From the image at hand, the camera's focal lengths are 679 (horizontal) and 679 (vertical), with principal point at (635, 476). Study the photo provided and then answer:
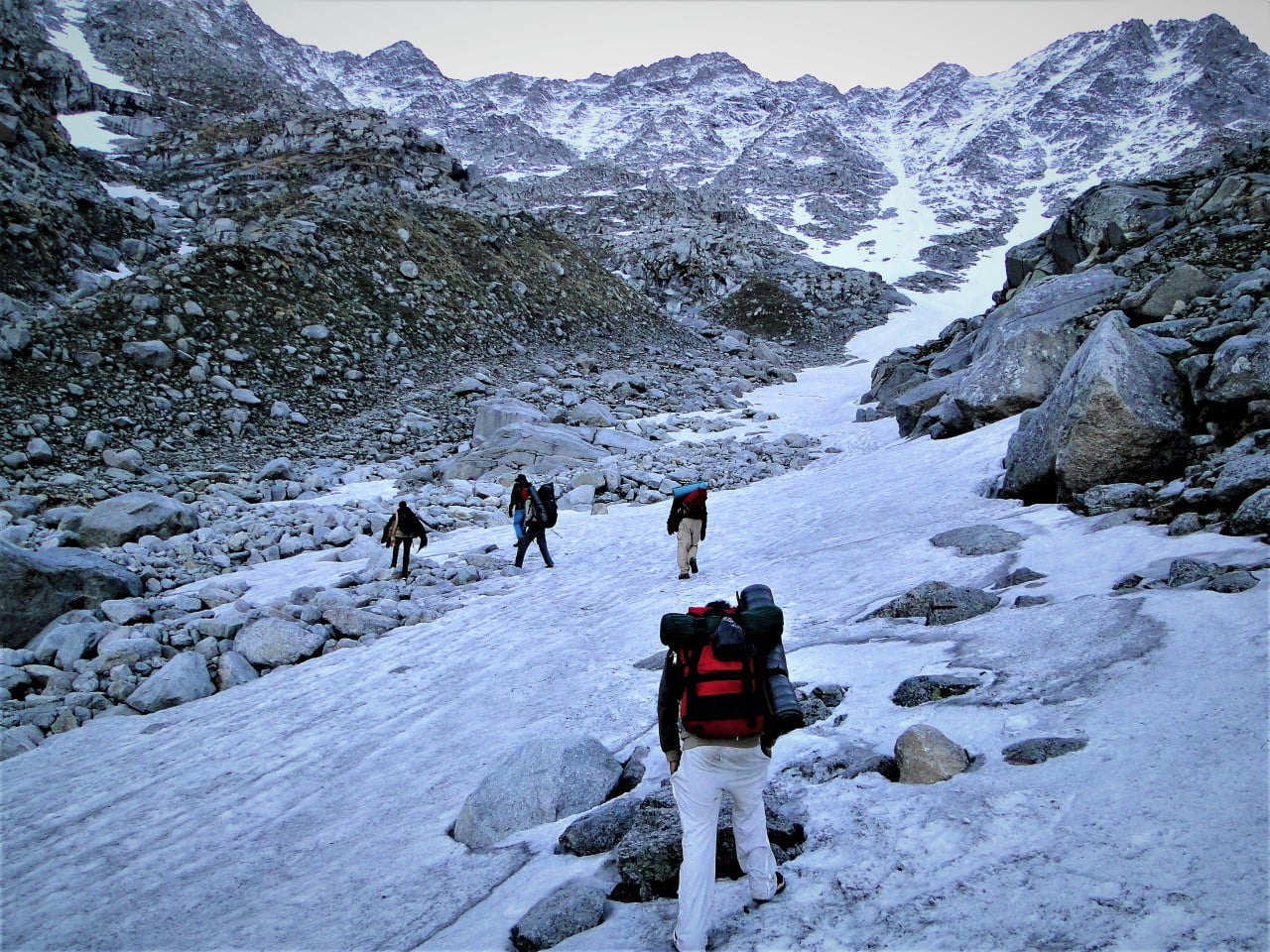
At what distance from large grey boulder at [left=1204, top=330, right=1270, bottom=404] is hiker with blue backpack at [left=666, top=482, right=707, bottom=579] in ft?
22.9

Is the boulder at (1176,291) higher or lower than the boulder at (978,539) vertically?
higher

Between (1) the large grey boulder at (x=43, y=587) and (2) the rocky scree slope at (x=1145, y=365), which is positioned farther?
(1) the large grey boulder at (x=43, y=587)

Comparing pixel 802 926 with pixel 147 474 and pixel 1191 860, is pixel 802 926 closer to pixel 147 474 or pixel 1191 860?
pixel 1191 860

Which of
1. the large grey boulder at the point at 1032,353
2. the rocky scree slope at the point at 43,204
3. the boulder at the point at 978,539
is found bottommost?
the boulder at the point at 978,539

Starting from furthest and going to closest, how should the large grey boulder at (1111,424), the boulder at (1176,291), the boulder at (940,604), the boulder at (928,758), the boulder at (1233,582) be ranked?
the boulder at (1176,291) < the large grey boulder at (1111,424) < the boulder at (940,604) < the boulder at (1233,582) < the boulder at (928,758)

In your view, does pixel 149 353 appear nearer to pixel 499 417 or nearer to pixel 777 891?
pixel 499 417

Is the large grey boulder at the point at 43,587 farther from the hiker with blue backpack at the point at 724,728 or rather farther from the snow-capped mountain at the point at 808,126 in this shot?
the snow-capped mountain at the point at 808,126

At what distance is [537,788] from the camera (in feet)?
17.0

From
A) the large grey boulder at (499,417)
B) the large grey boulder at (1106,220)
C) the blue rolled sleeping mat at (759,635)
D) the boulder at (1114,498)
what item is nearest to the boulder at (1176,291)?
the large grey boulder at (1106,220)

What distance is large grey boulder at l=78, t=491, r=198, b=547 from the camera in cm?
1279

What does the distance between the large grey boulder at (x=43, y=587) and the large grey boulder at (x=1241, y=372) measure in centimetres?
1572

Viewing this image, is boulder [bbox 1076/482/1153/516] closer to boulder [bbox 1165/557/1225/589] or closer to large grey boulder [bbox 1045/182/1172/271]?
boulder [bbox 1165/557/1225/589]

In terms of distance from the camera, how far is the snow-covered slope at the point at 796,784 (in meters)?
3.23

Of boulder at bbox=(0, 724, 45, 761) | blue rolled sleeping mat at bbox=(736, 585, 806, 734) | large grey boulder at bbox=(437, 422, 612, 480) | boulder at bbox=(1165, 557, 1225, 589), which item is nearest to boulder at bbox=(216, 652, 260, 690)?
boulder at bbox=(0, 724, 45, 761)
